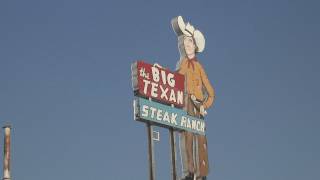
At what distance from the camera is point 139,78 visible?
110 ft

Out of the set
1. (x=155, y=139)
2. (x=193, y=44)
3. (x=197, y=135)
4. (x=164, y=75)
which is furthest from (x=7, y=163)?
(x=193, y=44)

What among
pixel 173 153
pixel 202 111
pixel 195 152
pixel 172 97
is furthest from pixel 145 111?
pixel 202 111

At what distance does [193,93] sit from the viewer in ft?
125

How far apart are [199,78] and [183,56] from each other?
1523 mm

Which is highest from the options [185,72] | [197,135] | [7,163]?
[185,72]

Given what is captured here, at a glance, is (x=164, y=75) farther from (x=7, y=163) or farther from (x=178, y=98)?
(x=7, y=163)

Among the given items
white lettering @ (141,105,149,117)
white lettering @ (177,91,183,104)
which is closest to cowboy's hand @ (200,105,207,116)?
white lettering @ (177,91,183,104)

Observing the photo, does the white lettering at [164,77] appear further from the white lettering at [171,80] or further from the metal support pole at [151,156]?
the metal support pole at [151,156]

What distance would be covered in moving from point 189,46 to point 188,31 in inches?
32.0

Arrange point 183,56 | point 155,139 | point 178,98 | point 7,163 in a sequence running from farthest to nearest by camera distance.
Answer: point 183,56 → point 178,98 → point 155,139 → point 7,163

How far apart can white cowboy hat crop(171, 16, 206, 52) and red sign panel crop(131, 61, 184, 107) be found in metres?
2.99

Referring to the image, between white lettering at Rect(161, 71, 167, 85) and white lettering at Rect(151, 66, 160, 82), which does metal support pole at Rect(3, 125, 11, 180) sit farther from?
white lettering at Rect(161, 71, 167, 85)

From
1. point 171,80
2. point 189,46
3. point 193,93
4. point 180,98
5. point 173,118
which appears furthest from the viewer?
point 189,46

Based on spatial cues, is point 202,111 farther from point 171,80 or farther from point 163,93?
point 163,93
